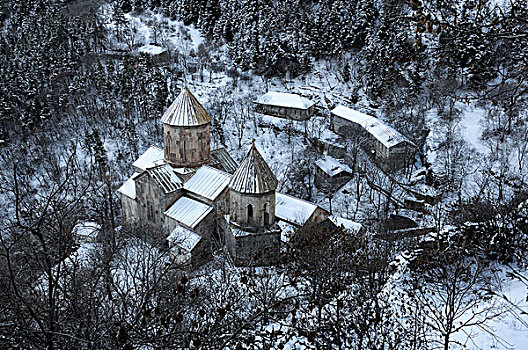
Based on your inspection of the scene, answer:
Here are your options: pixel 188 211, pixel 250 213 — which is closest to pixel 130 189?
pixel 188 211

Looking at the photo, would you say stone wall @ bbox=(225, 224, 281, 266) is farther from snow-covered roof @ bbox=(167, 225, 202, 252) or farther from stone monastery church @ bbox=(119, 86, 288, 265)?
snow-covered roof @ bbox=(167, 225, 202, 252)

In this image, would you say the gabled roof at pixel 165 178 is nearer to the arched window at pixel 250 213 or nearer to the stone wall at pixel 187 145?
the stone wall at pixel 187 145

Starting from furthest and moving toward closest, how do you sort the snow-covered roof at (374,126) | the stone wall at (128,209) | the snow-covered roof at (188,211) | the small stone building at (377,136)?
the snow-covered roof at (374,126) → the small stone building at (377,136) → the stone wall at (128,209) → the snow-covered roof at (188,211)

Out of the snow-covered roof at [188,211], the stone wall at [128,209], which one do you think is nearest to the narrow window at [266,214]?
the snow-covered roof at [188,211]

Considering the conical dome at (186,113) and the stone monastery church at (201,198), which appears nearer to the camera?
the stone monastery church at (201,198)

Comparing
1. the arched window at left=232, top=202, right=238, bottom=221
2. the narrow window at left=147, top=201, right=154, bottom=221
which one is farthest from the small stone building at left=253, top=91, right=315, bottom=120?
the arched window at left=232, top=202, right=238, bottom=221

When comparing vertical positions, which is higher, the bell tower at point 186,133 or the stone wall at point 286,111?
the bell tower at point 186,133

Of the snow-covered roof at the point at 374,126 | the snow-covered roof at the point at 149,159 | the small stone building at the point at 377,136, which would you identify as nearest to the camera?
the snow-covered roof at the point at 149,159
